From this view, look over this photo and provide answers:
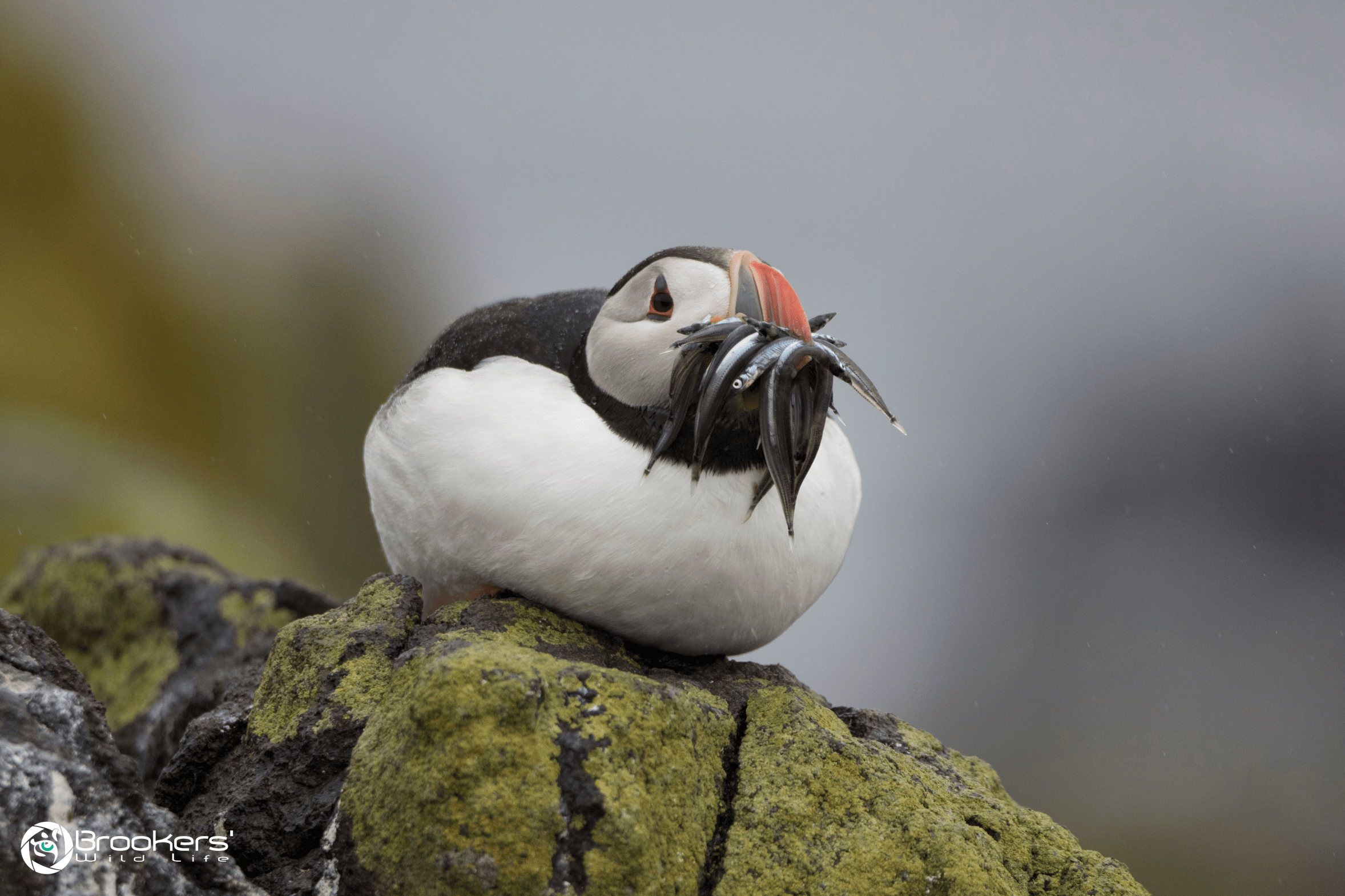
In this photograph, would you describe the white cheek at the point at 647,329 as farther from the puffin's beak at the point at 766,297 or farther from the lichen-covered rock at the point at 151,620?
the lichen-covered rock at the point at 151,620

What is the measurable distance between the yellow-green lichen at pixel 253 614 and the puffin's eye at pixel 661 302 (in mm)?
3217

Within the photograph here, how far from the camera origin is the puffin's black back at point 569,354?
2.80m

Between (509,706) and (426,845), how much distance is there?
0.34 m

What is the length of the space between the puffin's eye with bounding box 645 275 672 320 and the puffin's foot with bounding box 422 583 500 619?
3.36 feet

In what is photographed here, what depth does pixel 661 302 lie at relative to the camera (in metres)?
2.89

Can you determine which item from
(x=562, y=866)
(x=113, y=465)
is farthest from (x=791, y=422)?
(x=113, y=465)

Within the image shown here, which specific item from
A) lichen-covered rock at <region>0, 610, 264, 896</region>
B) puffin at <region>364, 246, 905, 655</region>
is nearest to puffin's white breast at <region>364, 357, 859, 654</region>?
puffin at <region>364, 246, 905, 655</region>

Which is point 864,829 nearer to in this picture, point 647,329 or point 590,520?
point 590,520

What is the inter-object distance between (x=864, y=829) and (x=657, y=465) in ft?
3.75

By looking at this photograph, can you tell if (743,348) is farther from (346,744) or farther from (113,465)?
(113,465)

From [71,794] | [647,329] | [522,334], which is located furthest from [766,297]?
[71,794]

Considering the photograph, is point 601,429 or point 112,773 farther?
point 601,429

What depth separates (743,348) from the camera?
2.59m

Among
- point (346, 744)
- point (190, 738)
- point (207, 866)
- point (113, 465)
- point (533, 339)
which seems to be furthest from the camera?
point (113, 465)
